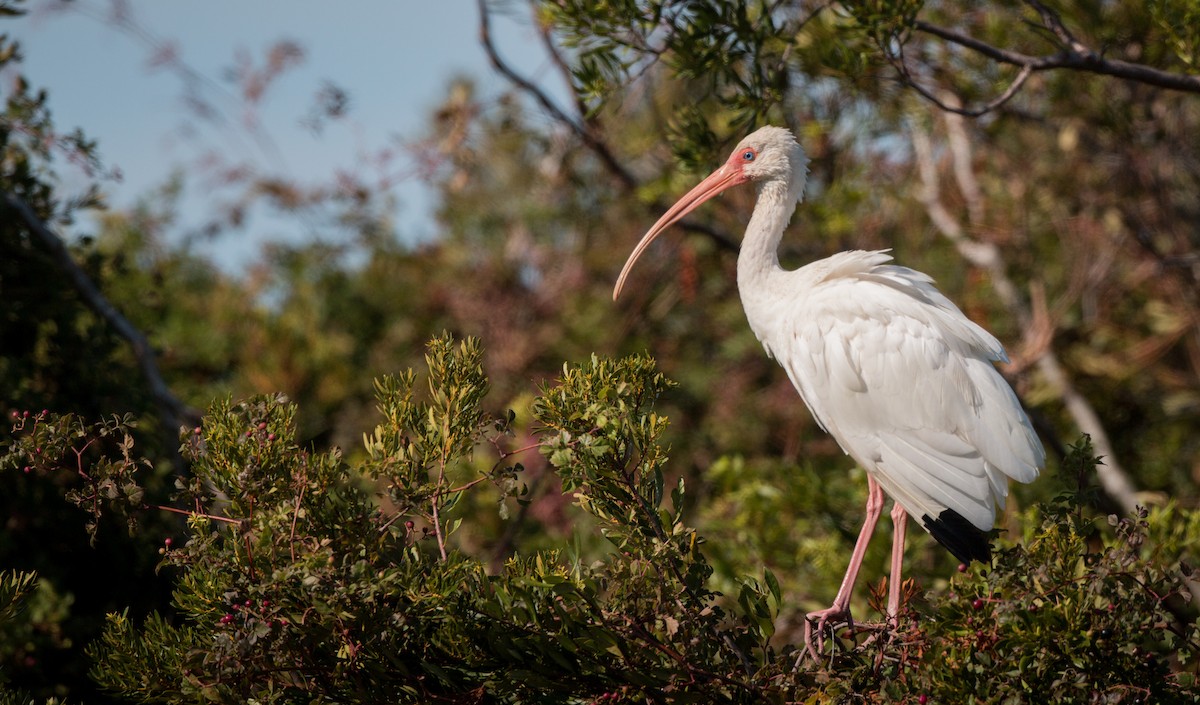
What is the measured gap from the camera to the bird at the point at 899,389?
13.1 ft

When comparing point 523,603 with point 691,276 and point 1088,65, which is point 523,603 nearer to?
point 1088,65

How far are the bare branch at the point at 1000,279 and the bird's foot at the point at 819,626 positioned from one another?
5.32m

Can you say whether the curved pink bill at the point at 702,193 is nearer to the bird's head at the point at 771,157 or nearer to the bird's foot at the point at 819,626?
the bird's head at the point at 771,157

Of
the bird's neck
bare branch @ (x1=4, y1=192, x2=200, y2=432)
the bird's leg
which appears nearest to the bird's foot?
the bird's leg

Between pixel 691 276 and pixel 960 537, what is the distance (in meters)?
6.78

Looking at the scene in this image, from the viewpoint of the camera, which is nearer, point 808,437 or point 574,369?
point 574,369

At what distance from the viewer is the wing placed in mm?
4031

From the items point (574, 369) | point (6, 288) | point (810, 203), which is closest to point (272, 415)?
point (574, 369)

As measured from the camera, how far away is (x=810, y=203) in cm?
763

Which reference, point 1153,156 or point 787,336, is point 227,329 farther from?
point 1153,156

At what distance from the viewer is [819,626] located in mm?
3584

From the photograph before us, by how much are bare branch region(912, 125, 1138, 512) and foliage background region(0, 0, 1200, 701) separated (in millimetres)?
33

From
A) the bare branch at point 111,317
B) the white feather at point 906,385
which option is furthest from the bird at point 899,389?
the bare branch at point 111,317

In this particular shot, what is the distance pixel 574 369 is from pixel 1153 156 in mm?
7230
